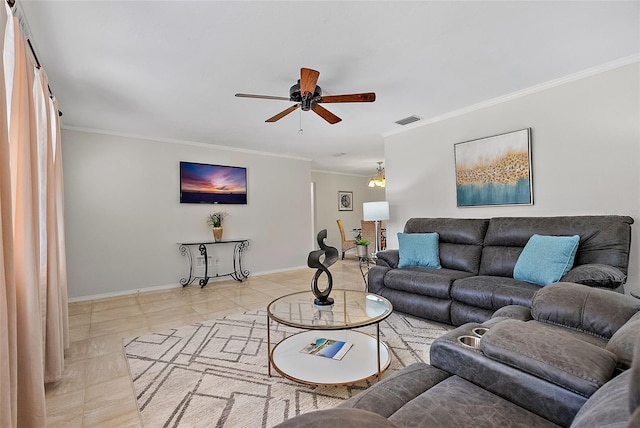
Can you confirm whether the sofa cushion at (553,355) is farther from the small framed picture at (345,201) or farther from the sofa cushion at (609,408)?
the small framed picture at (345,201)

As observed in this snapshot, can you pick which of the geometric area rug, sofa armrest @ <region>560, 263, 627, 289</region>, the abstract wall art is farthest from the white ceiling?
the geometric area rug

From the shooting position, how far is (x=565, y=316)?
5.01ft

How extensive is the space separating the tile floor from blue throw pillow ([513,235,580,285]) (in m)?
2.36

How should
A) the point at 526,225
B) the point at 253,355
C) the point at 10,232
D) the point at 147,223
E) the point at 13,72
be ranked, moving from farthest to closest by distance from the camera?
the point at 147,223
the point at 526,225
the point at 253,355
the point at 13,72
the point at 10,232

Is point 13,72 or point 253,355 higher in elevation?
point 13,72

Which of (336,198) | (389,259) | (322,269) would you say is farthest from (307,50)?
(336,198)

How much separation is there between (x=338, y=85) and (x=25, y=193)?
2.52 metres

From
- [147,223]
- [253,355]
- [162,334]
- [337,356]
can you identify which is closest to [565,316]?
[337,356]

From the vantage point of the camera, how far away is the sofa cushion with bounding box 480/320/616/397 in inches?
34.6

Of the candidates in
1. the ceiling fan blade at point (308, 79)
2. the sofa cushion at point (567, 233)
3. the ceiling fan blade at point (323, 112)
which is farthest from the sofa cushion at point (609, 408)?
the ceiling fan blade at point (323, 112)

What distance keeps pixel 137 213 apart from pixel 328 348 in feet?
12.5

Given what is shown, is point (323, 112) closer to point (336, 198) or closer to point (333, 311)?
point (333, 311)

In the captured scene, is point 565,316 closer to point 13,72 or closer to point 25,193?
point 25,193

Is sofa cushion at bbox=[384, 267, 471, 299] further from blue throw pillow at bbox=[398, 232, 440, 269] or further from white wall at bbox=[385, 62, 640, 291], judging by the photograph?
white wall at bbox=[385, 62, 640, 291]
